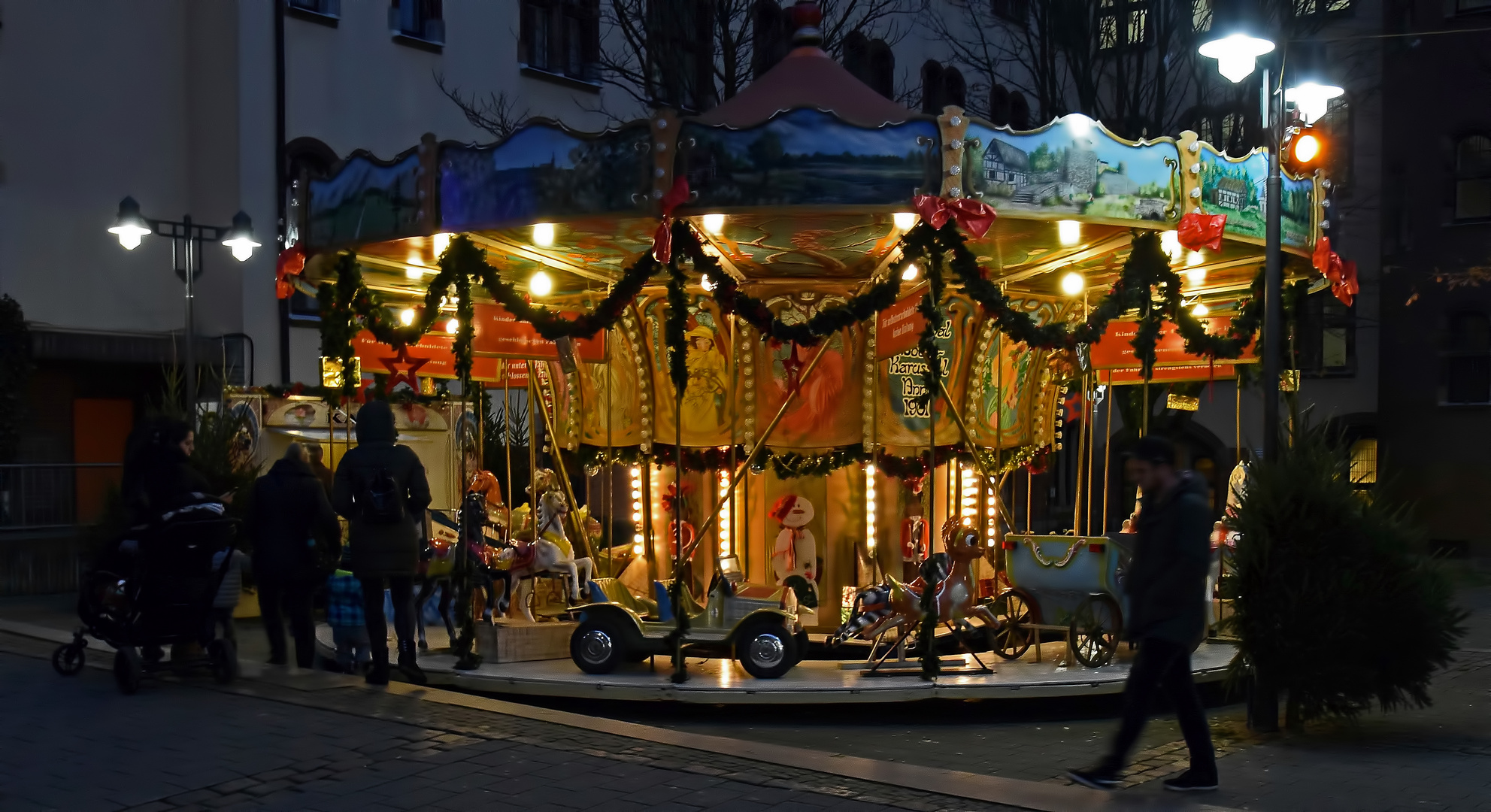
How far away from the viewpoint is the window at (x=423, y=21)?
970 inches

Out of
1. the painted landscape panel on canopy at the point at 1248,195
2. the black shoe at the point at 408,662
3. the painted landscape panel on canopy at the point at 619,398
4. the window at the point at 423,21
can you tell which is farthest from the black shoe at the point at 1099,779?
the window at the point at 423,21

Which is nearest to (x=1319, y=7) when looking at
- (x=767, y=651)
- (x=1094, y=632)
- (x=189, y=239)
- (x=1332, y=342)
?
(x=1332, y=342)

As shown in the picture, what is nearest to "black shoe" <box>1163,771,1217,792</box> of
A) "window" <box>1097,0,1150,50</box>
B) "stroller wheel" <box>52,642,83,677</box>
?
"stroller wheel" <box>52,642,83,677</box>

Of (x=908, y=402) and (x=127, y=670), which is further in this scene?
(x=908, y=402)

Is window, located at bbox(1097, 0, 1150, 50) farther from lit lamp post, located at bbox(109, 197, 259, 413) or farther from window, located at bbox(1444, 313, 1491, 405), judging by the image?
lit lamp post, located at bbox(109, 197, 259, 413)

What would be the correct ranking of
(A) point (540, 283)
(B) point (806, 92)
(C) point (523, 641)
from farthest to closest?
(A) point (540, 283), (B) point (806, 92), (C) point (523, 641)

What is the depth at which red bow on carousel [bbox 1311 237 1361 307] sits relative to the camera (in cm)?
1334

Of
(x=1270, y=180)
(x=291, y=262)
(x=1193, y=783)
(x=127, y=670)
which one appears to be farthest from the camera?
(x=291, y=262)

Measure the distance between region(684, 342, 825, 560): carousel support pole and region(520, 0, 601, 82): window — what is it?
14.1m

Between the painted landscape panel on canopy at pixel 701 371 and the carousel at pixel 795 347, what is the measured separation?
0.10ft

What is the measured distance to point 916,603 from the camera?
11641 millimetres

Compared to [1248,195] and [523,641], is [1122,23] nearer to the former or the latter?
Result: [1248,195]

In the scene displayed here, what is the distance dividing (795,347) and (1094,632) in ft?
12.3

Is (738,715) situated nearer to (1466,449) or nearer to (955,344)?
(955,344)
